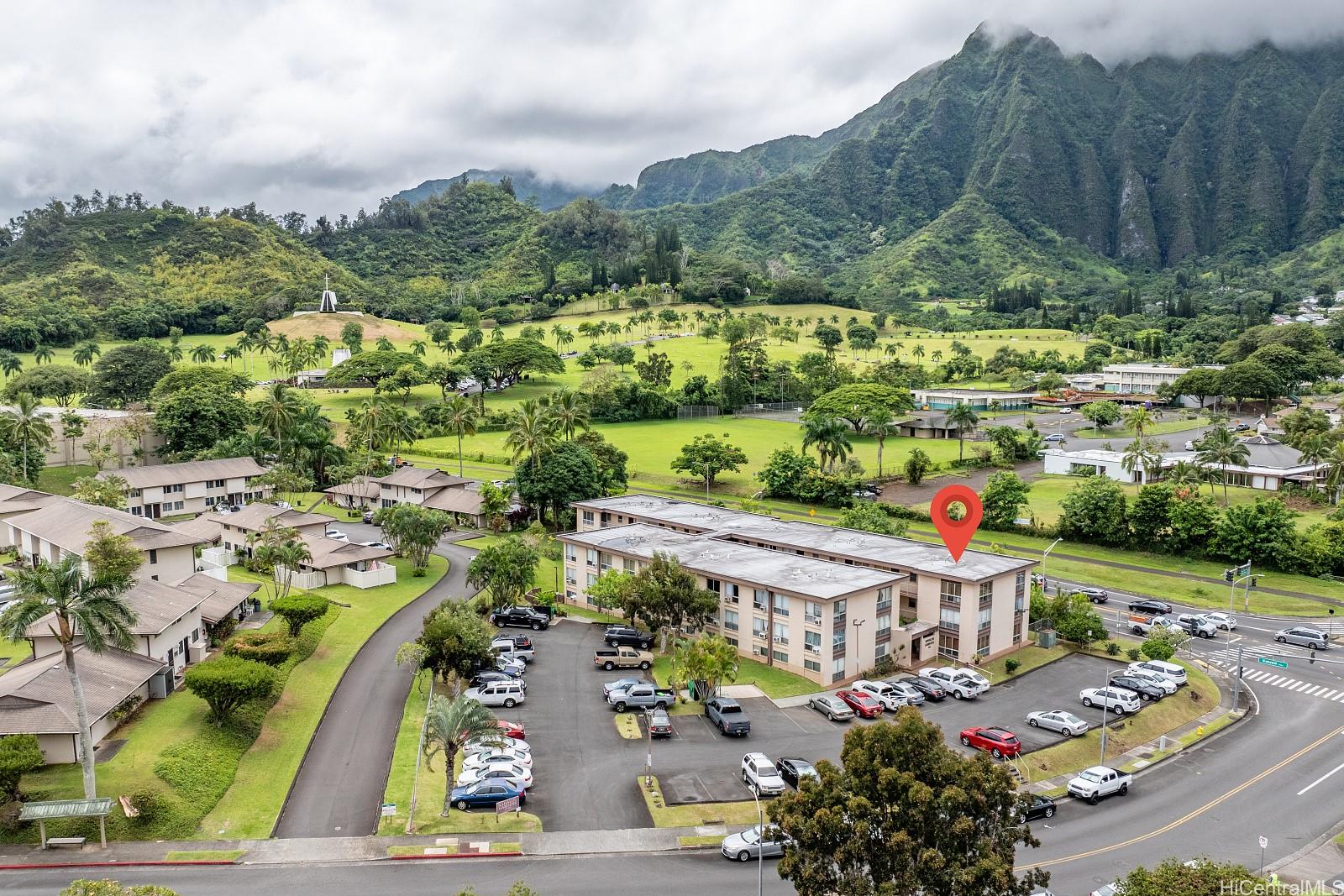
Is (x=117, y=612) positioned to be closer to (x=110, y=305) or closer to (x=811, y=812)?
(x=811, y=812)

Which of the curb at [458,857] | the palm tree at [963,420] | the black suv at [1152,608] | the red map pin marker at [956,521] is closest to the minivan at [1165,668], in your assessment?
the red map pin marker at [956,521]

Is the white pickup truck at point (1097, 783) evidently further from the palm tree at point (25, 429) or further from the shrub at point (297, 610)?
the palm tree at point (25, 429)

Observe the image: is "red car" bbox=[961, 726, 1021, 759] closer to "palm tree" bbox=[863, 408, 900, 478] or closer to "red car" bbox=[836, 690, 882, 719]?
"red car" bbox=[836, 690, 882, 719]

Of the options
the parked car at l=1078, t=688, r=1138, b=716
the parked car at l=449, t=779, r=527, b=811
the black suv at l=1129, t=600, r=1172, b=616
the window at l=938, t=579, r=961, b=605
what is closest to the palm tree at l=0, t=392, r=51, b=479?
the parked car at l=449, t=779, r=527, b=811

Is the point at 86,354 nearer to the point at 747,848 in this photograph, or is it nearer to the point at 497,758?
the point at 497,758

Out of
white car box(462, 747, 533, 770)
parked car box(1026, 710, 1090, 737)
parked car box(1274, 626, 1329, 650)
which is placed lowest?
parked car box(1274, 626, 1329, 650)

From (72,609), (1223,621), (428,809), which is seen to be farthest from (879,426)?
(72,609)
